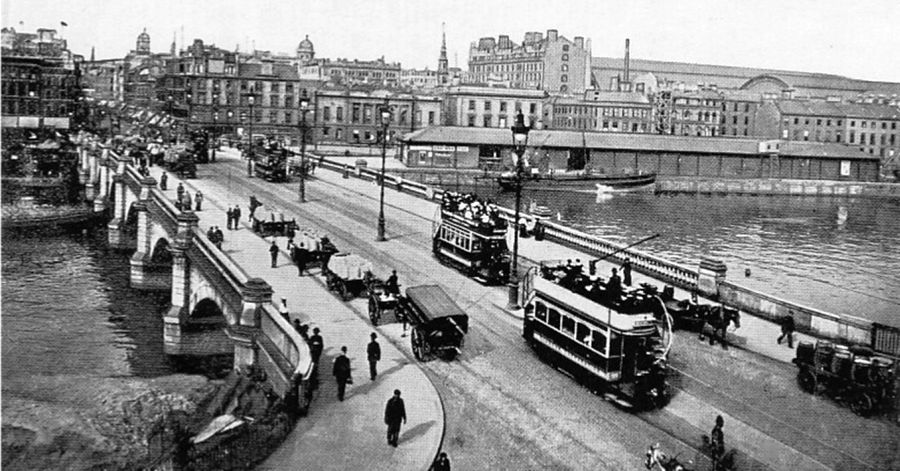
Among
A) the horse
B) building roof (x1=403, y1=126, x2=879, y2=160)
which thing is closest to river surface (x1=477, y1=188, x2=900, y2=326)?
building roof (x1=403, y1=126, x2=879, y2=160)

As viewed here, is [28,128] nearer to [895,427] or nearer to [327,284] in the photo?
[327,284]

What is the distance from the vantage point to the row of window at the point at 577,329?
20516 millimetres

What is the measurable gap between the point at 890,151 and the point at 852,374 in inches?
4608

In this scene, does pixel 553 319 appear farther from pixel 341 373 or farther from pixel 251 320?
pixel 251 320

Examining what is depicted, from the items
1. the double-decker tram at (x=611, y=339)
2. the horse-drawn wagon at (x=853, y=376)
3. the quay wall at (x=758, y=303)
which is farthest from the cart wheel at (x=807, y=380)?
the double-decker tram at (x=611, y=339)

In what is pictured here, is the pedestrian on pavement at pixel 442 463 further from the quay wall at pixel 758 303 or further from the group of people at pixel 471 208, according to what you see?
the group of people at pixel 471 208

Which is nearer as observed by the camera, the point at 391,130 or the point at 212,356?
the point at 212,356

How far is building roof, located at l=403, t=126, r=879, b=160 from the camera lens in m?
106

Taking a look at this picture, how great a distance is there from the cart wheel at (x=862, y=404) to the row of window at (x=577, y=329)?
595cm

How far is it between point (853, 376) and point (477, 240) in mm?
15418

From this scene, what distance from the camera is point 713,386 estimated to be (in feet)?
74.2

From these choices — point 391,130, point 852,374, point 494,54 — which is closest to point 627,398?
point 852,374

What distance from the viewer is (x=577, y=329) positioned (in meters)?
21.8

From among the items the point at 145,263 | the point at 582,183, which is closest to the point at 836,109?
the point at 582,183
